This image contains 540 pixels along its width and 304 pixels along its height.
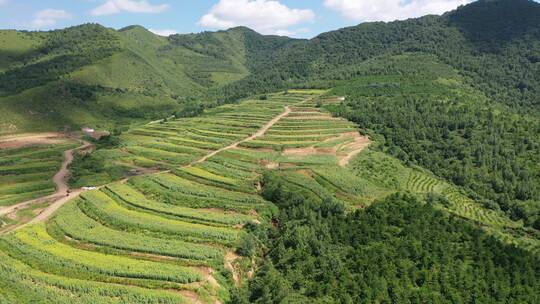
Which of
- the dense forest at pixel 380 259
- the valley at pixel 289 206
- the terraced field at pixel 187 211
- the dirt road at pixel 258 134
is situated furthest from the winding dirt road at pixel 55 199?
the dense forest at pixel 380 259

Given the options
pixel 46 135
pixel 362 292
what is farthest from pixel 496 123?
pixel 46 135

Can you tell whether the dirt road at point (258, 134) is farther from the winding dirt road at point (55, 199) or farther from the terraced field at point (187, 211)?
the winding dirt road at point (55, 199)

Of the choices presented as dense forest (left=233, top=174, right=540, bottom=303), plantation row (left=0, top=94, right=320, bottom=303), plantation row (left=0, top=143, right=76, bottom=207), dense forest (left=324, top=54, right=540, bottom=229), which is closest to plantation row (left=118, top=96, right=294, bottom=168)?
plantation row (left=0, top=94, right=320, bottom=303)

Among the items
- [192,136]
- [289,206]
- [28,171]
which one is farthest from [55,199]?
[192,136]

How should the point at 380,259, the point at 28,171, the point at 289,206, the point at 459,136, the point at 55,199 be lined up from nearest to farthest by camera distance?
the point at 380,259 < the point at 289,206 < the point at 55,199 < the point at 28,171 < the point at 459,136

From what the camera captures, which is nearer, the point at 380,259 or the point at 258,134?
the point at 380,259

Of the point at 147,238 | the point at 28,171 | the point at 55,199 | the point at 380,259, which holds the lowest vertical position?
the point at 380,259

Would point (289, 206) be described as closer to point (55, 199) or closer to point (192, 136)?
point (55, 199)

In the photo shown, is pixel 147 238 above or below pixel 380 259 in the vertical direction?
above

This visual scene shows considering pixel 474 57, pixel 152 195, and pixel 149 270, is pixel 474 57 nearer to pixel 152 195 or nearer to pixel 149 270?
pixel 152 195
